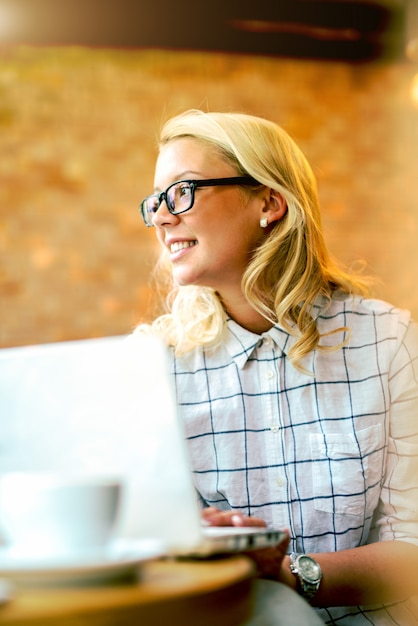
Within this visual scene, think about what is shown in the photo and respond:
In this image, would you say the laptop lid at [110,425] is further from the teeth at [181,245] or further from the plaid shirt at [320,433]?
the teeth at [181,245]

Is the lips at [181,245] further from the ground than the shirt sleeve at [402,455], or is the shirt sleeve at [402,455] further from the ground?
Answer: the lips at [181,245]

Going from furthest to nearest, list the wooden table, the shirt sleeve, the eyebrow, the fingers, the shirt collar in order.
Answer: the eyebrow < the shirt collar < the shirt sleeve < the fingers < the wooden table

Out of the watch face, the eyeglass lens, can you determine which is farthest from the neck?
the watch face

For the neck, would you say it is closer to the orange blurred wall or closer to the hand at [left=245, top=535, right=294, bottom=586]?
the hand at [left=245, top=535, right=294, bottom=586]

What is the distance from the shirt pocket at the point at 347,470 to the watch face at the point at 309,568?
20 centimetres

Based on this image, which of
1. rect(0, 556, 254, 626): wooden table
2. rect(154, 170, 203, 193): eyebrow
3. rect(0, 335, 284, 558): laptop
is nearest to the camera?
rect(0, 556, 254, 626): wooden table

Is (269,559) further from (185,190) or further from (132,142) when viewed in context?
(132,142)

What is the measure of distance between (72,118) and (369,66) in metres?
1.71

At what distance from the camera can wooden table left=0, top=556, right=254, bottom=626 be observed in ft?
1.91


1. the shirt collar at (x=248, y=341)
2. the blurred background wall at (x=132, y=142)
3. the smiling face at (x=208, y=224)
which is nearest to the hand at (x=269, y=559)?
the shirt collar at (x=248, y=341)

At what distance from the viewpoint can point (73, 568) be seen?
618 mm

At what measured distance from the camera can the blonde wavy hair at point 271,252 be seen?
158cm

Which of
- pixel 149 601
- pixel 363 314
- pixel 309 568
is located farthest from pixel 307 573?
pixel 149 601

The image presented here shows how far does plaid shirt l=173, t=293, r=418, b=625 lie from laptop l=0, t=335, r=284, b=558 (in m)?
0.71
